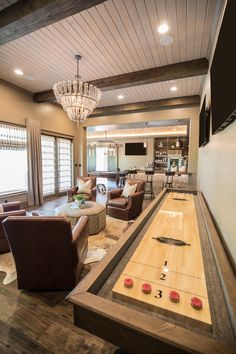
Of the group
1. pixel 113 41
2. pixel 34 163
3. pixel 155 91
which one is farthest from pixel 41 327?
pixel 155 91

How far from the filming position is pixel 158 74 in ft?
11.6

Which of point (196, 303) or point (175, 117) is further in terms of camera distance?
point (175, 117)

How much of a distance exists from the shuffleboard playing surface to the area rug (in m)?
1.49

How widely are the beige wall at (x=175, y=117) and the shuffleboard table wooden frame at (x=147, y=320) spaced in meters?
5.06

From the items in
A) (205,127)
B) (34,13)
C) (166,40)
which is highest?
(166,40)

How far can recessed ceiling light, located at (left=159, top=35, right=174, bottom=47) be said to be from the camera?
2625 mm

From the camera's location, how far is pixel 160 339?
0.60 m

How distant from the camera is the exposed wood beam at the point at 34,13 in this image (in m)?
1.86

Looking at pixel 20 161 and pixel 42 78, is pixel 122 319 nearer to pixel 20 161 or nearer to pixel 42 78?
pixel 42 78

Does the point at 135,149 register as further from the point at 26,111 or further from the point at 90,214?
the point at 90,214

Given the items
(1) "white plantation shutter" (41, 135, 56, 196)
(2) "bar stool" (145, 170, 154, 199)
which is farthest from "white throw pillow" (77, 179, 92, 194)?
(2) "bar stool" (145, 170, 154, 199)

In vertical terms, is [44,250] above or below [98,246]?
above

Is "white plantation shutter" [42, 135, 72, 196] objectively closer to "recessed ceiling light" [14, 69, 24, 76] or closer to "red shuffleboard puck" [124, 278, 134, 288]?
"recessed ceiling light" [14, 69, 24, 76]

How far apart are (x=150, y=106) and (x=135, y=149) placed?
20.0 ft
